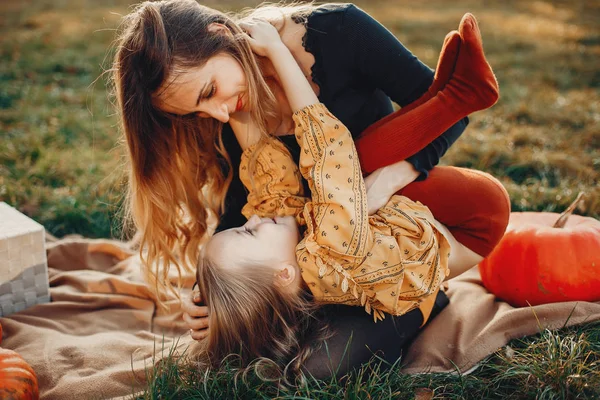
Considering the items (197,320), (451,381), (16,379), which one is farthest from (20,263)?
(451,381)

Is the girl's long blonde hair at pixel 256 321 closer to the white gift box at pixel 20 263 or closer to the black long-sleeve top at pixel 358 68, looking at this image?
the black long-sleeve top at pixel 358 68

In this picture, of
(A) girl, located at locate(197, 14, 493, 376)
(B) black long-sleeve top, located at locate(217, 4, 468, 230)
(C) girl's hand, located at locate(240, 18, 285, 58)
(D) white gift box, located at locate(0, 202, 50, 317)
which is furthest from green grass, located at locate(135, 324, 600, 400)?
(C) girl's hand, located at locate(240, 18, 285, 58)

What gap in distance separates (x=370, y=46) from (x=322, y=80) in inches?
10.9

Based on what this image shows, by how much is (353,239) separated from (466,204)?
67 cm

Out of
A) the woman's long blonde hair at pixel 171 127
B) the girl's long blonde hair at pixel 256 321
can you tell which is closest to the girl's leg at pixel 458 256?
the girl's long blonde hair at pixel 256 321

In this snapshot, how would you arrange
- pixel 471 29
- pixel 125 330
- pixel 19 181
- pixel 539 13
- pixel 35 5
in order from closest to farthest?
pixel 471 29 < pixel 125 330 < pixel 19 181 < pixel 539 13 < pixel 35 5

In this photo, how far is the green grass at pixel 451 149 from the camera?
219 centimetres

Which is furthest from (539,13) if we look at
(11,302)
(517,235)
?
(11,302)

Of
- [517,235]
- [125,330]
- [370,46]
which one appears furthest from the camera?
[125,330]

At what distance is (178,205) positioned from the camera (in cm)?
292

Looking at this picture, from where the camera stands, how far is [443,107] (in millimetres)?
2381

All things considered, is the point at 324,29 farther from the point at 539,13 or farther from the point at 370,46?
the point at 539,13

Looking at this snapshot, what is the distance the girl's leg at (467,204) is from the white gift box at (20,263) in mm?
1895

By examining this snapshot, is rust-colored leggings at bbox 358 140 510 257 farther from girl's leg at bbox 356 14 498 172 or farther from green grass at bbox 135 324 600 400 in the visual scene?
green grass at bbox 135 324 600 400
